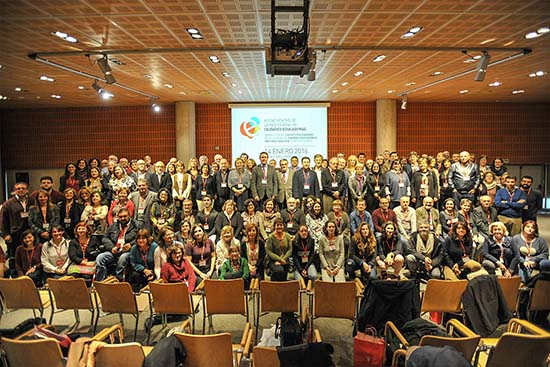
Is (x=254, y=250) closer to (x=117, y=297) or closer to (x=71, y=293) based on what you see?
(x=117, y=297)

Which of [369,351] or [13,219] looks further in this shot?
[13,219]

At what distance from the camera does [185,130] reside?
13039mm

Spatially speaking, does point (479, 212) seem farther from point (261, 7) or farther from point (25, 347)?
point (25, 347)

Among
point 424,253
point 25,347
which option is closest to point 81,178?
point 25,347

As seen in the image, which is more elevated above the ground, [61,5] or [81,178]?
[61,5]

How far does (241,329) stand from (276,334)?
1174 millimetres

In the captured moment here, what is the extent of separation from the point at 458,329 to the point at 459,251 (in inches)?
87.1

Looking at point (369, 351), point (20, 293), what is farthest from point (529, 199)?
point (20, 293)

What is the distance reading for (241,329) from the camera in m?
4.54

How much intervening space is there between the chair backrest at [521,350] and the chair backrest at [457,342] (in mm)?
Answer: 186

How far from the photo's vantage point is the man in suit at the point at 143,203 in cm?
652

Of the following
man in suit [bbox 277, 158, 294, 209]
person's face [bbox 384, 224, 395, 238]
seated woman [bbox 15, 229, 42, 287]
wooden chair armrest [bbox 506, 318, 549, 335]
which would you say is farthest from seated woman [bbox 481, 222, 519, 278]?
seated woman [bbox 15, 229, 42, 287]

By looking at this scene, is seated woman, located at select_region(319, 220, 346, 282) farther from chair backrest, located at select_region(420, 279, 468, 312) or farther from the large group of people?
chair backrest, located at select_region(420, 279, 468, 312)

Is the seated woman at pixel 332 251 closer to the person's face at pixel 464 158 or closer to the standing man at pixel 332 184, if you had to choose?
the standing man at pixel 332 184
